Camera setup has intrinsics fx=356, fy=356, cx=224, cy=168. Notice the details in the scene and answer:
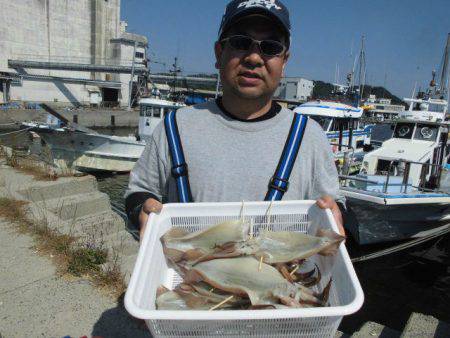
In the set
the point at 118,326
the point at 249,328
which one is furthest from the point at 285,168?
the point at 118,326

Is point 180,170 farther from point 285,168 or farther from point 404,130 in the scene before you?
point 404,130

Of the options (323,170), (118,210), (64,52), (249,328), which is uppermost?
(64,52)

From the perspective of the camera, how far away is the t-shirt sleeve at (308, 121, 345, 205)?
189cm

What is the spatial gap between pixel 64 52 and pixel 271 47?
60370mm

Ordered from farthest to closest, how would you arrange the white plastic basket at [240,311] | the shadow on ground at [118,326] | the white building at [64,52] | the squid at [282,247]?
the white building at [64,52] < the shadow on ground at [118,326] < the squid at [282,247] < the white plastic basket at [240,311]

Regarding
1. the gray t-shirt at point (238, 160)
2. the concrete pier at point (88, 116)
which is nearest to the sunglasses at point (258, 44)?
the gray t-shirt at point (238, 160)

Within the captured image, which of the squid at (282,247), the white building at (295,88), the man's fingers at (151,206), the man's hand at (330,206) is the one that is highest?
the white building at (295,88)

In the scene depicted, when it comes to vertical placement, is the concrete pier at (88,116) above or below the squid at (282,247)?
below

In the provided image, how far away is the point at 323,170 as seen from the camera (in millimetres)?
1893

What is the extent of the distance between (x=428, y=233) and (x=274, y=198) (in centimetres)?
909

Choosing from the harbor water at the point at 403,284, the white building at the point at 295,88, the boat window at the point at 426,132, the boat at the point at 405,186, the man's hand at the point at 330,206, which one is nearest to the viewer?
the man's hand at the point at 330,206

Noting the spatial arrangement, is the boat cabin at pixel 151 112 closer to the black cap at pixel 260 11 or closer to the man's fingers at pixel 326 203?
the black cap at pixel 260 11

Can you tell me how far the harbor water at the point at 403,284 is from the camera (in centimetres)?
709

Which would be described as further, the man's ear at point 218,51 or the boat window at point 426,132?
the boat window at point 426,132
